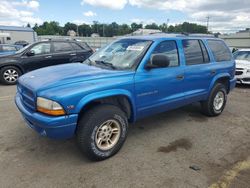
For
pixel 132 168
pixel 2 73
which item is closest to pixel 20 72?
pixel 2 73

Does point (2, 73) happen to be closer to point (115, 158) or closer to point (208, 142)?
point (115, 158)

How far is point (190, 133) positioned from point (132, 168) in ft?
5.55

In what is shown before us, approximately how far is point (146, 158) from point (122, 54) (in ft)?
5.76

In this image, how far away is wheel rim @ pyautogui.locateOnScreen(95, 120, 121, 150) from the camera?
134 inches

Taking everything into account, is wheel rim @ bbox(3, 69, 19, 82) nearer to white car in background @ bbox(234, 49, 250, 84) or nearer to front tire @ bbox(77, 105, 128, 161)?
front tire @ bbox(77, 105, 128, 161)

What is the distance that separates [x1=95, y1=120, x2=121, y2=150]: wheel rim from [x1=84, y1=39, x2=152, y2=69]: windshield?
0.94 metres

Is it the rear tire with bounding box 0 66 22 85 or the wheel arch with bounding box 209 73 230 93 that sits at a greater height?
the wheel arch with bounding box 209 73 230 93

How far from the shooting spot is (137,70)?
12.3 feet

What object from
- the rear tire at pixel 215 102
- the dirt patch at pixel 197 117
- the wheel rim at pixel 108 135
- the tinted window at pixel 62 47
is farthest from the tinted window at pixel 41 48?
the wheel rim at pixel 108 135

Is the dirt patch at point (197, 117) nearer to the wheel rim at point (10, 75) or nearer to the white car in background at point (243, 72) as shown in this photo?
the white car in background at point (243, 72)

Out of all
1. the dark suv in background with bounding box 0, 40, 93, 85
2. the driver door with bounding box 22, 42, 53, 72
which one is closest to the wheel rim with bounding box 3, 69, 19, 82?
the dark suv in background with bounding box 0, 40, 93, 85

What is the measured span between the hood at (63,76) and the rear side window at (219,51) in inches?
98.2

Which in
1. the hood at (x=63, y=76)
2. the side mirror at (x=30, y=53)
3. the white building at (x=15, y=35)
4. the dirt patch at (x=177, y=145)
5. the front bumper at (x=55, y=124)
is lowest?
the dirt patch at (x=177, y=145)

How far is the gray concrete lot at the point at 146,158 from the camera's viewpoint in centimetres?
303
